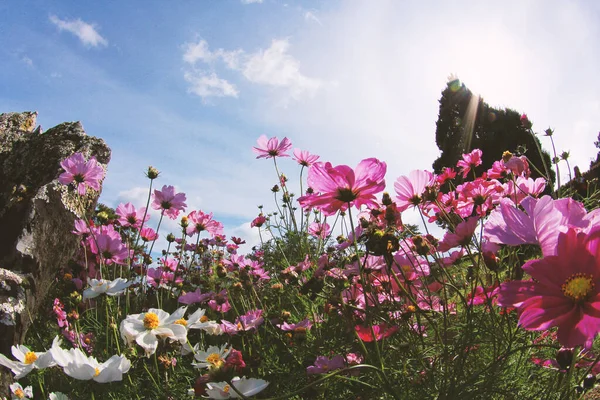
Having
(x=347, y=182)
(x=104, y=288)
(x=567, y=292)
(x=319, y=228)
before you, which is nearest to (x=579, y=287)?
(x=567, y=292)

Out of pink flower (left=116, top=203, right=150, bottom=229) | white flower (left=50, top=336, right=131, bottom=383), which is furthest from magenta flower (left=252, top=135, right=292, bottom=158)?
white flower (left=50, top=336, right=131, bottom=383)

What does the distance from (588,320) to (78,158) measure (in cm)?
192

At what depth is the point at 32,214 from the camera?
275 centimetres

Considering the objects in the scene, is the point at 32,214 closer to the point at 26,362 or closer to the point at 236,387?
the point at 26,362

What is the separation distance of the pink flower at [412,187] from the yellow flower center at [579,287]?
74 cm

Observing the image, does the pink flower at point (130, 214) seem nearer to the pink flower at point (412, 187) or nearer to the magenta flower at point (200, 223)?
the magenta flower at point (200, 223)

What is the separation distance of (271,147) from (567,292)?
2.03 metres

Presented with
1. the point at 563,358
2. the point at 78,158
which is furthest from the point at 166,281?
the point at 563,358

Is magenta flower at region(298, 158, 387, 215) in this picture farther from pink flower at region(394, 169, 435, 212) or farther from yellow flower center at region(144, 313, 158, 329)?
yellow flower center at region(144, 313, 158, 329)

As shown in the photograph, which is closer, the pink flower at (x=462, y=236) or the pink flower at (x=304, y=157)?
the pink flower at (x=462, y=236)

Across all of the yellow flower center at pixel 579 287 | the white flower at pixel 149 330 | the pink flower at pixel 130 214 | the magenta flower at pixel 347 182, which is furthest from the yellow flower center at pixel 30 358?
the yellow flower center at pixel 579 287

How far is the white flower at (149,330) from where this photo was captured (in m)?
1.05

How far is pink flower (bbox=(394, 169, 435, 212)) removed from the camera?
1279 mm

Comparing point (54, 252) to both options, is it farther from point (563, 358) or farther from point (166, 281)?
point (563, 358)
